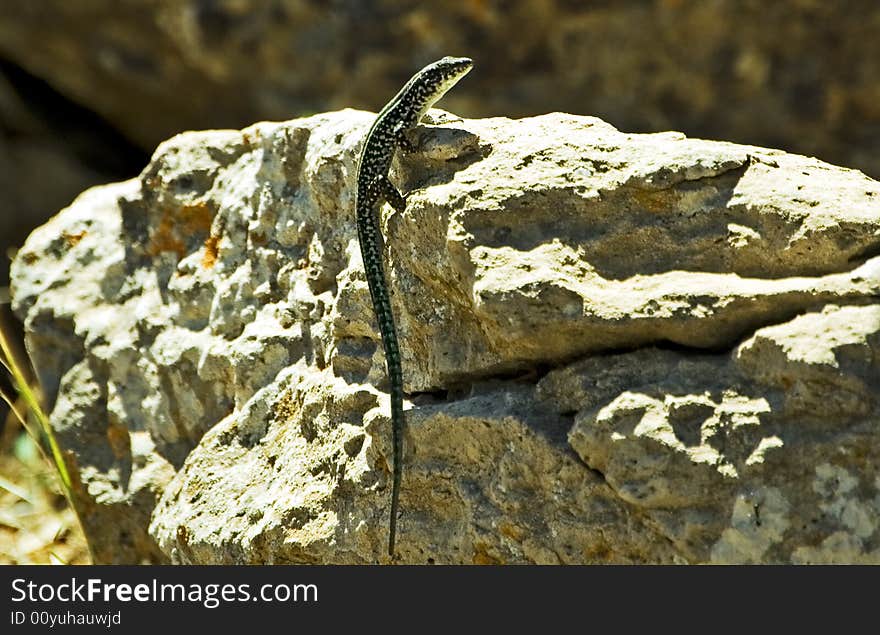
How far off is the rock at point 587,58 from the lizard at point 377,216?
3225 mm

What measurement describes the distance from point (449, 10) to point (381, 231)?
11.8 feet

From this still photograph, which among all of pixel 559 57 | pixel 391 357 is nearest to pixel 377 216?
pixel 391 357

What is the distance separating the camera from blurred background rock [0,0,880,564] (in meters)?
6.61

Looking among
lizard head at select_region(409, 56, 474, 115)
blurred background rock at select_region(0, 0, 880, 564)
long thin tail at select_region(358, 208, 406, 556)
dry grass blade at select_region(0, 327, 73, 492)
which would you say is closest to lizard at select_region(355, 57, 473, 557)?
long thin tail at select_region(358, 208, 406, 556)

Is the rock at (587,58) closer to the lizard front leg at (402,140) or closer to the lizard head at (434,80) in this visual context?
the lizard head at (434,80)

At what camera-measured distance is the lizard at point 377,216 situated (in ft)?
10.7

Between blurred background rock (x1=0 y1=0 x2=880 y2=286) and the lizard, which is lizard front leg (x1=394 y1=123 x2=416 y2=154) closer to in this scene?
the lizard

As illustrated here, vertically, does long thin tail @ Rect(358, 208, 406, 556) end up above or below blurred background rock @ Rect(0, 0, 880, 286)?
below

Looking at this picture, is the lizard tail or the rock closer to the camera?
the lizard tail

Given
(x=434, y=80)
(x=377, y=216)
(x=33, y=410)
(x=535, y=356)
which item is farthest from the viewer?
(x=33, y=410)

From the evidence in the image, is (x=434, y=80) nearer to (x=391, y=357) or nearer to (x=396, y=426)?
(x=391, y=357)

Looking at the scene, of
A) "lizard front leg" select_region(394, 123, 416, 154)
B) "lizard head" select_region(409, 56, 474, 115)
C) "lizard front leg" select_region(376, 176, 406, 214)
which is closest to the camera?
"lizard front leg" select_region(376, 176, 406, 214)

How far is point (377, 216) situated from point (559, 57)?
3.61m

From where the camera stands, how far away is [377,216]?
3471 mm
